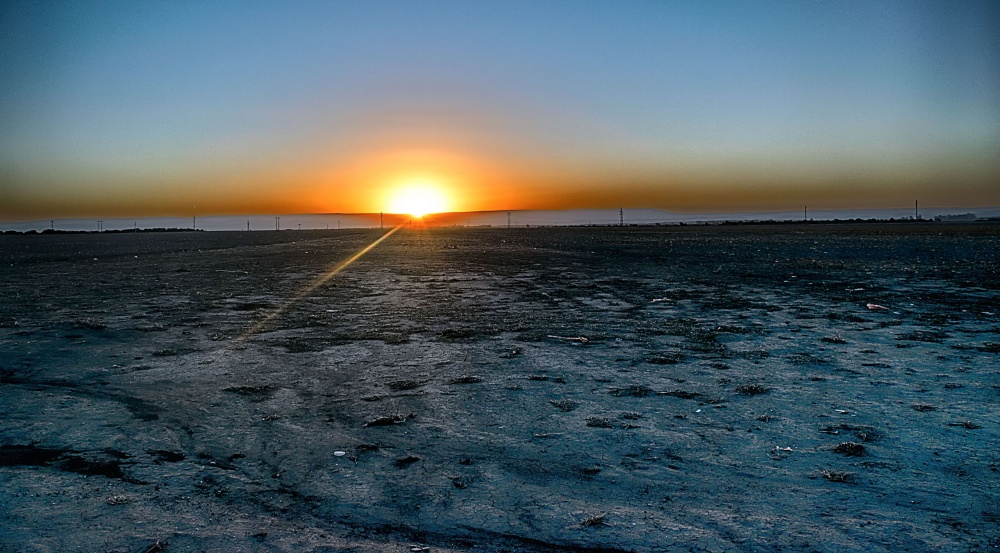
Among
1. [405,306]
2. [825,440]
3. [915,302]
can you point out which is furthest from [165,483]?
[915,302]

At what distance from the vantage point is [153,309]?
1070cm

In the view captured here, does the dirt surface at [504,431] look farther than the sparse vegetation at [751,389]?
No

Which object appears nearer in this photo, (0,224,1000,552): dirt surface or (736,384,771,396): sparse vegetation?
(0,224,1000,552): dirt surface

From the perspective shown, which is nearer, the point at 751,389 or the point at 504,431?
the point at 504,431

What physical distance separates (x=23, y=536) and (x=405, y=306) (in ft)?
26.9

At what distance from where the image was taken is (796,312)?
1003 cm

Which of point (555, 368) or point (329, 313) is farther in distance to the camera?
point (329, 313)

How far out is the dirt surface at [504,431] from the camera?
10.4 feet

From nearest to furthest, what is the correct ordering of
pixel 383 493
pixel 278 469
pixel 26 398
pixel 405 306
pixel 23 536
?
pixel 23 536, pixel 383 493, pixel 278 469, pixel 26 398, pixel 405 306

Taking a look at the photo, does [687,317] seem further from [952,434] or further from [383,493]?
[383,493]

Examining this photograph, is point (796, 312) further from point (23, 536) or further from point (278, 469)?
point (23, 536)

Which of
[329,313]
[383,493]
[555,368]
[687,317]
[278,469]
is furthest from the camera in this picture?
[329,313]

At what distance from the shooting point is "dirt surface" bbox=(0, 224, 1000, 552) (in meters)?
3.18

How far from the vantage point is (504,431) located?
15.1 feet
